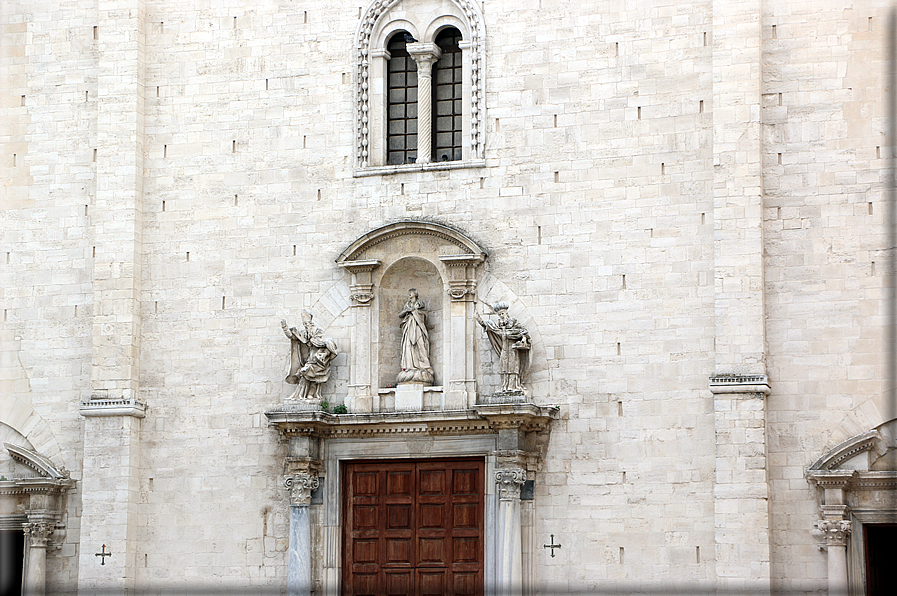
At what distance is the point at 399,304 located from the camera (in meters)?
21.8

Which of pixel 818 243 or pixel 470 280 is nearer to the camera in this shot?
pixel 818 243

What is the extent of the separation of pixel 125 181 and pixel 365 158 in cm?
365

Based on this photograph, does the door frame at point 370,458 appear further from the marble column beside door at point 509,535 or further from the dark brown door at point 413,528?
the marble column beside door at point 509,535

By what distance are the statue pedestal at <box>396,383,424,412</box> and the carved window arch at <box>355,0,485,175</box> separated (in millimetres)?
3111

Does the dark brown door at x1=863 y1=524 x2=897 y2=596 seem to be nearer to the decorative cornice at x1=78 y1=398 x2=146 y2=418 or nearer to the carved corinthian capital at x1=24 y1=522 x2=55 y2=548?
the decorative cornice at x1=78 y1=398 x2=146 y2=418

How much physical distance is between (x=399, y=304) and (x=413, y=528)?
3.14 metres

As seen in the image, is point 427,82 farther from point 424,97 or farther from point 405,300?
point 405,300

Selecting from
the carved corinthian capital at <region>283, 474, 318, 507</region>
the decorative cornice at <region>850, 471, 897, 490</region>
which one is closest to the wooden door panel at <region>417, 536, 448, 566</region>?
the carved corinthian capital at <region>283, 474, 318, 507</region>

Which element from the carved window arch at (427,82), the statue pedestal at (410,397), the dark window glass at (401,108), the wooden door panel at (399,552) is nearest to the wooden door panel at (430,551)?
the wooden door panel at (399,552)

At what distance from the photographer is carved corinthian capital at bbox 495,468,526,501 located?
2034 cm

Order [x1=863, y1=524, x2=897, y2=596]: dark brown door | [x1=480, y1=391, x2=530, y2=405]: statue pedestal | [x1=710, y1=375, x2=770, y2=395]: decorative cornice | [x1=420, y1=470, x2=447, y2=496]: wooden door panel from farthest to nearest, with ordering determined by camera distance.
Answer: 1. [x1=420, y1=470, x2=447, y2=496]: wooden door panel
2. [x1=480, y1=391, x2=530, y2=405]: statue pedestal
3. [x1=710, y1=375, x2=770, y2=395]: decorative cornice
4. [x1=863, y1=524, x2=897, y2=596]: dark brown door

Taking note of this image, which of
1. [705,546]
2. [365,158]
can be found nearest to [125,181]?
[365,158]

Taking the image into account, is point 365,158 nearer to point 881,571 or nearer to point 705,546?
point 705,546

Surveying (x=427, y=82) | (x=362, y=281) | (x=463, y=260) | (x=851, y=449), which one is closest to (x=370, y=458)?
(x=362, y=281)
